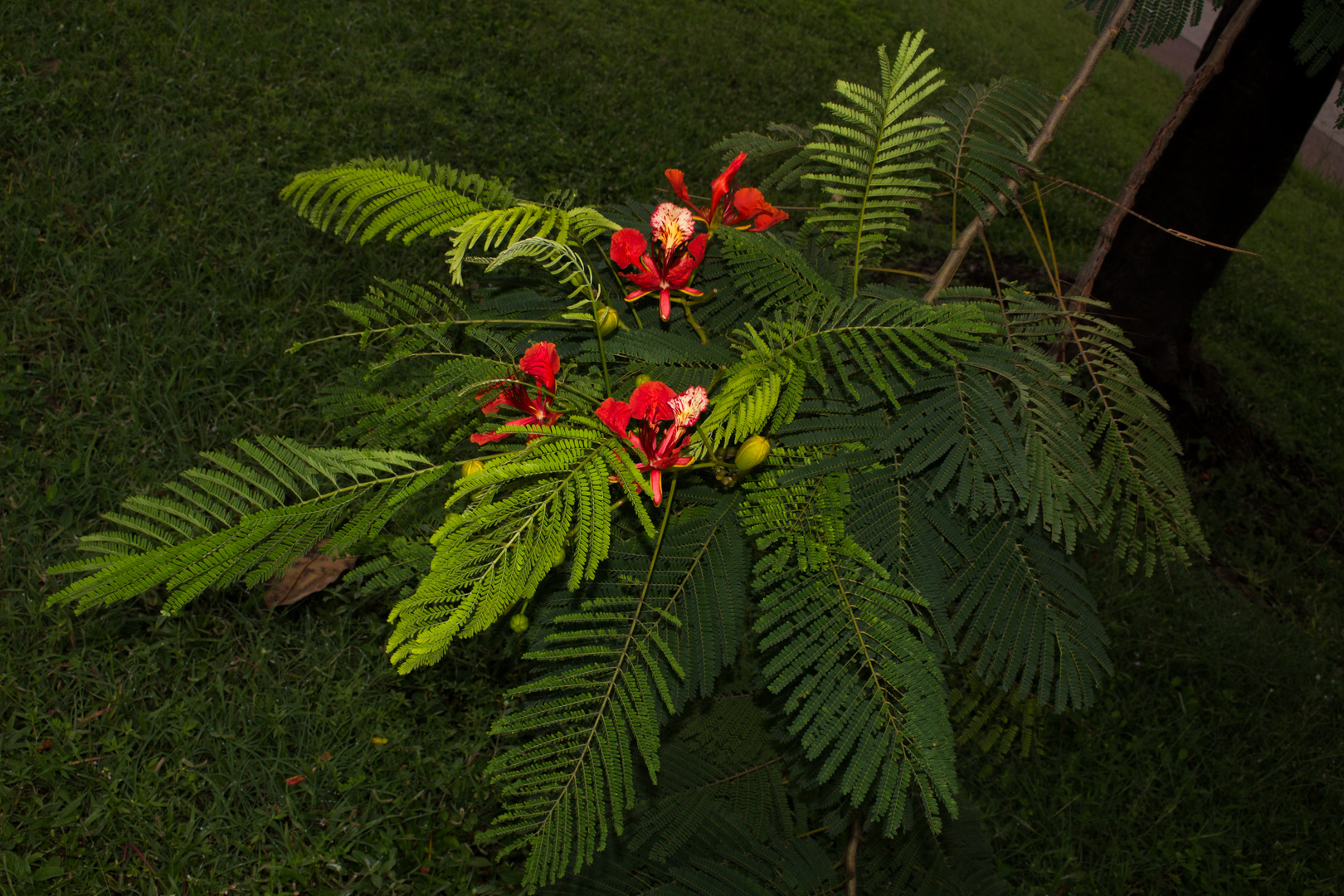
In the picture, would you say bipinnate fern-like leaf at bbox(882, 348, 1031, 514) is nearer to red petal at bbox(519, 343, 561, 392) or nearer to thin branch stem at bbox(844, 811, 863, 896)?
red petal at bbox(519, 343, 561, 392)

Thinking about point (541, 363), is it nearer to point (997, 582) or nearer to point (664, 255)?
point (664, 255)

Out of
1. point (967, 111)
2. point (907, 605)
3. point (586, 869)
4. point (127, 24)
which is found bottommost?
point (586, 869)

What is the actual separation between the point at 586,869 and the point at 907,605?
34.7 inches

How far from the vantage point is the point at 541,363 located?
0.99 metres

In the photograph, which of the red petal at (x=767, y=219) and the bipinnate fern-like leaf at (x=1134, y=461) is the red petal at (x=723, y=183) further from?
the bipinnate fern-like leaf at (x=1134, y=461)

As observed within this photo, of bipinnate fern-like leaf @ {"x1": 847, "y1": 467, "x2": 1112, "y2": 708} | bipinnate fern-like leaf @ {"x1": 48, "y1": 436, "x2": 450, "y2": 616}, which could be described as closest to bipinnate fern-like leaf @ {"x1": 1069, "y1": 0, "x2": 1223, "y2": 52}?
bipinnate fern-like leaf @ {"x1": 847, "y1": 467, "x2": 1112, "y2": 708}

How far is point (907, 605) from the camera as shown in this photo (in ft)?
3.59

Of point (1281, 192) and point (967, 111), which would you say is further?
point (1281, 192)

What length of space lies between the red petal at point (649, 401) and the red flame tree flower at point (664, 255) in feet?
0.79

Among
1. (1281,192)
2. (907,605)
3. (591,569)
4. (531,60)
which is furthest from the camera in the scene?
(1281,192)

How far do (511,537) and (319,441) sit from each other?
6.52 feet

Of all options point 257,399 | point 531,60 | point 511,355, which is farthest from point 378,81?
point 511,355

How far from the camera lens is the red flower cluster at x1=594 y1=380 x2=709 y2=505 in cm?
97

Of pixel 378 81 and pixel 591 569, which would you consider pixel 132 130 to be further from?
pixel 591 569
